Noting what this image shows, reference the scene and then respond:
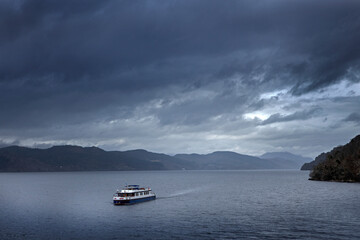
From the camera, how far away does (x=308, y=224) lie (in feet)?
268

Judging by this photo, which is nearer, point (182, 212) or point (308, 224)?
point (308, 224)

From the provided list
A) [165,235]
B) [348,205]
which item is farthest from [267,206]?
[165,235]

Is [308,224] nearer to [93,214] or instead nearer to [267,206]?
[267,206]

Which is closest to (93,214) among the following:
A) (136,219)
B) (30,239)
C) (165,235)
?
(136,219)

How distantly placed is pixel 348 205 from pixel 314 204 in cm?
1179

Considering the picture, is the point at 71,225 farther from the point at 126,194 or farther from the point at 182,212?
the point at 126,194

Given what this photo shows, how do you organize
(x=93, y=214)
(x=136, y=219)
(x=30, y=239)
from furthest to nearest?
(x=93, y=214)
(x=136, y=219)
(x=30, y=239)

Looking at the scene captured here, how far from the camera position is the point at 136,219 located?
9519 cm

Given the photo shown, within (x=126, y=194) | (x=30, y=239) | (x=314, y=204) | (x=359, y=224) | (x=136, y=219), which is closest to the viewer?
(x=30, y=239)

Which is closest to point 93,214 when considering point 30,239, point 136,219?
point 136,219

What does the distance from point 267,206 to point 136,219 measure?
49998 millimetres

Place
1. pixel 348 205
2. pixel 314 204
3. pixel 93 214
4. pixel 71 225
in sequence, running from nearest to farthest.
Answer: pixel 71 225, pixel 93 214, pixel 348 205, pixel 314 204

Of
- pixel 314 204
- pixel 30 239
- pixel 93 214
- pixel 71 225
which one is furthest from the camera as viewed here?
pixel 314 204

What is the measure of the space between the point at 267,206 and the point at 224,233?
50342 mm
